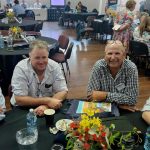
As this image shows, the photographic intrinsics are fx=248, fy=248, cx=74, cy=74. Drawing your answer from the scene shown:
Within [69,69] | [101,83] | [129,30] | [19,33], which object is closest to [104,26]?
[129,30]

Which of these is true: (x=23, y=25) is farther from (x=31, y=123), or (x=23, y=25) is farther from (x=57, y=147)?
(x=57, y=147)

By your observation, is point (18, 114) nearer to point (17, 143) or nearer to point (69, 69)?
point (17, 143)

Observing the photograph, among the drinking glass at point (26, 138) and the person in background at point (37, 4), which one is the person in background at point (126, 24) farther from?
the person in background at point (37, 4)

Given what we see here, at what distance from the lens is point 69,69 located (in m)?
5.61

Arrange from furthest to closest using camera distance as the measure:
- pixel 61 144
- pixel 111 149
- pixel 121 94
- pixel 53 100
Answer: pixel 121 94
pixel 53 100
pixel 61 144
pixel 111 149

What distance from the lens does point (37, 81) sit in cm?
226

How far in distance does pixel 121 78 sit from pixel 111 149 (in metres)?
1.04

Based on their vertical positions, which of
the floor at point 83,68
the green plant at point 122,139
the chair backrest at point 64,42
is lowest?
the floor at point 83,68

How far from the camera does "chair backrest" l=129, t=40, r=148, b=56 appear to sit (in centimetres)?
502

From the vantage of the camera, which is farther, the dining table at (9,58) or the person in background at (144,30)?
the person in background at (144,30)

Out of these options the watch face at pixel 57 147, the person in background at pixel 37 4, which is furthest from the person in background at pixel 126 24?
the person in background at pixel 37 4

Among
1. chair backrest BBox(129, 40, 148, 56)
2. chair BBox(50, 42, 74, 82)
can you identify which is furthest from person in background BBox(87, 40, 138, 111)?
chair backrest BBox(129, 40, 148, 56)

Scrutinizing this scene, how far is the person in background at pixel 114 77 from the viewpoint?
7.43ft

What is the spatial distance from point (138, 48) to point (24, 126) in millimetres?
3910
